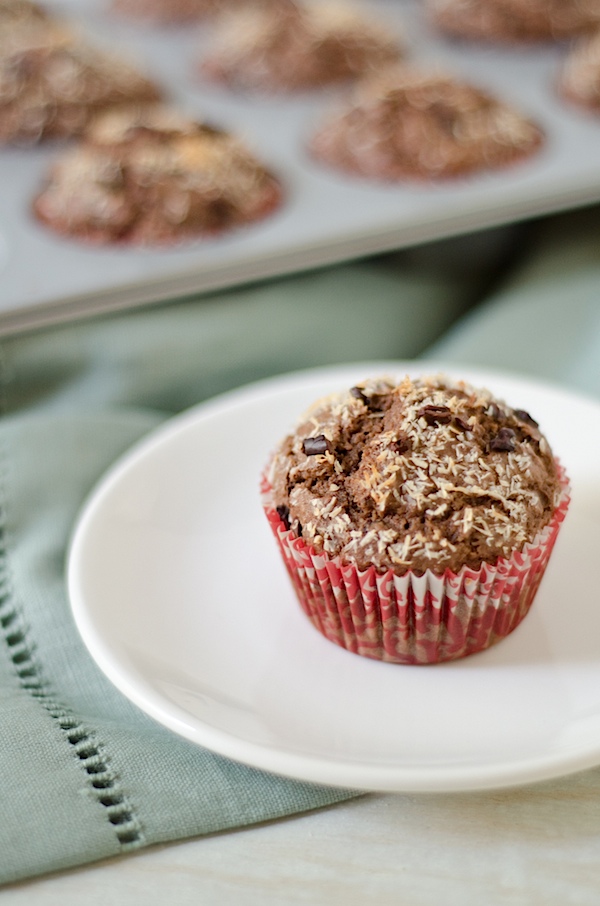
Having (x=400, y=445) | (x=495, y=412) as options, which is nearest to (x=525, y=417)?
(x=495, y=412)

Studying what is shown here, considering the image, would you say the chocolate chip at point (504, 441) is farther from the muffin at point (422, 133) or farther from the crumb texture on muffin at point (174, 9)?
the crumb texture on muffin at point (174, 9)

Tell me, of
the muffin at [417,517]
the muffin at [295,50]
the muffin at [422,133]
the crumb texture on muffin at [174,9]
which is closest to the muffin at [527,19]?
the muffin at [295,50]

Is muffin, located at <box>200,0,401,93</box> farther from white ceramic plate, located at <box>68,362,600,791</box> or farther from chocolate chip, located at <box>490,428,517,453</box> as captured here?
chocolate chip, located at <box>490,428,517,453</box>

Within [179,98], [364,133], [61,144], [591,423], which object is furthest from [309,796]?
[179,98]

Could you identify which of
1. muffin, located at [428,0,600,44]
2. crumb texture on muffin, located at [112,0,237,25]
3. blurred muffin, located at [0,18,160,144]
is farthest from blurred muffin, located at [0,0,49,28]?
muffin, located at [428,0,600,44]

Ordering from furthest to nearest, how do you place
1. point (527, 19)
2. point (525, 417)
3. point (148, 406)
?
point (527, 19) → point (148, 406) → point (525, 417)

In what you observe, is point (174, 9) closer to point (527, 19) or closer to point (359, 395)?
point (527, 19)
